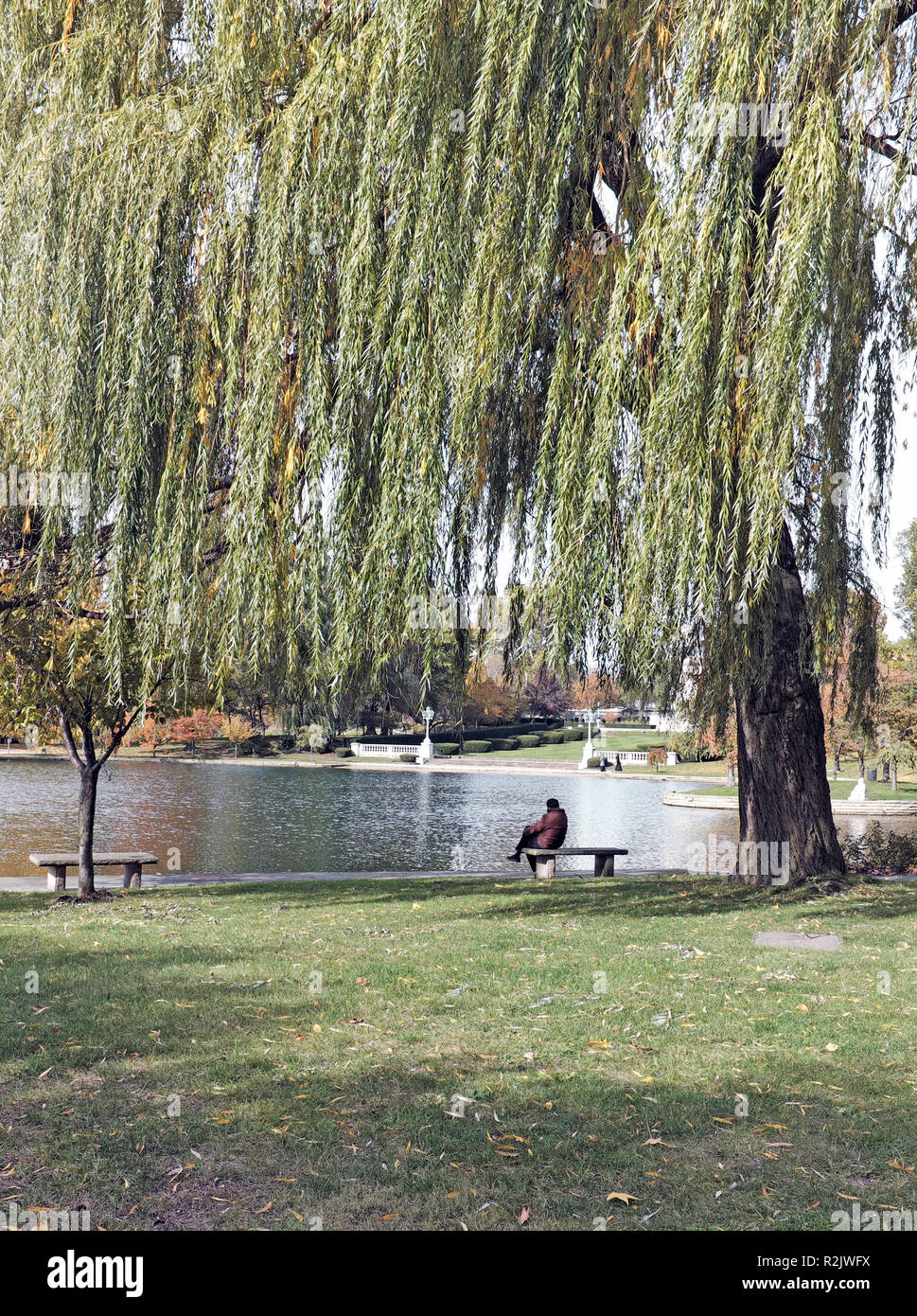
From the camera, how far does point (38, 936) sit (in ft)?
28.8

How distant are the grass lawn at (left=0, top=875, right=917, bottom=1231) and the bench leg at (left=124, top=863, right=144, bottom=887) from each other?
488cm

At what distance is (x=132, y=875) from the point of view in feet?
45.3

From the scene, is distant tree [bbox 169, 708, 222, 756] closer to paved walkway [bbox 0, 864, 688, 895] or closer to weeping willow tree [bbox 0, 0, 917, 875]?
paved walkway [bbox 0, 864, 688, 895]

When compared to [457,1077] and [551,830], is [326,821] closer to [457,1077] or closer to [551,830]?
[551,830]

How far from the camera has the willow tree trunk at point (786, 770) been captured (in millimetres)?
10406

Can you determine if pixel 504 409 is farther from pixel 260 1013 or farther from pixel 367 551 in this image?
pixel 260 1013

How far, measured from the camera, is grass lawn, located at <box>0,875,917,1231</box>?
366 cm

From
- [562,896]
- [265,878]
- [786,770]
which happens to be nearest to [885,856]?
[786,770]

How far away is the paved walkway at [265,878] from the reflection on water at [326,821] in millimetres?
1616

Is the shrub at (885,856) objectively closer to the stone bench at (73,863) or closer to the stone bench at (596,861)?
the stone bench at (596,861)

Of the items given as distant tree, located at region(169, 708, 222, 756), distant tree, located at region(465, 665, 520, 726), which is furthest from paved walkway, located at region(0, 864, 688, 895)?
distant tree, located at region(169, 708, 222, 756)

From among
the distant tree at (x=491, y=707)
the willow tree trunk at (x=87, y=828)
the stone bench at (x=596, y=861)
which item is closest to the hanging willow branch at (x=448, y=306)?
the willow tree trunk at (x=87, y=828)

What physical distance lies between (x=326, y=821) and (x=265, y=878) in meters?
10.1
